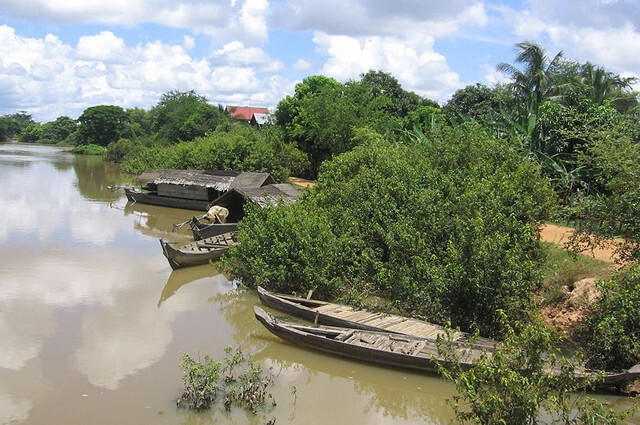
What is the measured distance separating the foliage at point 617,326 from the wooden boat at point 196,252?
31.3 ft

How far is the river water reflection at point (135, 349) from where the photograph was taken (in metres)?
8.55

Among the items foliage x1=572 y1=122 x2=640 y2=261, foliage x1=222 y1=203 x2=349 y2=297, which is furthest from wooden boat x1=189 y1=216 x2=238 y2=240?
foliage x1=572 y1=122 x2=640 y2=261

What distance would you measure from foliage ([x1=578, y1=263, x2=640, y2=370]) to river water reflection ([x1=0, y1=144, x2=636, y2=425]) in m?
2.65

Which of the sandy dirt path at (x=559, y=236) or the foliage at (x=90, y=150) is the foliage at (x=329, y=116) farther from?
the foliage at (x=90, y=150)

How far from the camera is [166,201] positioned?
2933 cm

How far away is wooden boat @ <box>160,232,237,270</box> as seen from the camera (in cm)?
1580

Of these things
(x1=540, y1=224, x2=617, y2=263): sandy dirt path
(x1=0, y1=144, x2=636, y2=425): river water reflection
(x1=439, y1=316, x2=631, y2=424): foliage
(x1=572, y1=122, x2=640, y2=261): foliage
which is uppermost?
(x1=572, y1=122, x2=640, y2=261): foliage

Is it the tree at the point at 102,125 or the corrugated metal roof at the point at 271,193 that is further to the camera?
the tree at the point at 102,125

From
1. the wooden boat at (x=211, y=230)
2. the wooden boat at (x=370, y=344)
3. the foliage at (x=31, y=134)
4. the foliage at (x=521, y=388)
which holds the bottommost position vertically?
the foliage at (x=31, y=134)

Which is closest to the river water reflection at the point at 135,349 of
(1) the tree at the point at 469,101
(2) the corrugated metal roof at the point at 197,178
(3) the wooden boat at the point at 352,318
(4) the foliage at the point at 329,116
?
(3) the wooden boat at the point at 352,318

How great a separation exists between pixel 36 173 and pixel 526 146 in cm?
3701

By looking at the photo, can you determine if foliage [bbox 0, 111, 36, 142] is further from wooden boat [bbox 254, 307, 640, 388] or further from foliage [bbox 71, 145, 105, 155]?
wooden boat [bbox 254, 307, 640, 388]

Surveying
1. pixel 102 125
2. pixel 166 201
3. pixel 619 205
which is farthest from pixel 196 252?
pixel 102 125

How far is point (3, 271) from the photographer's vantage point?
15633 millimetres
